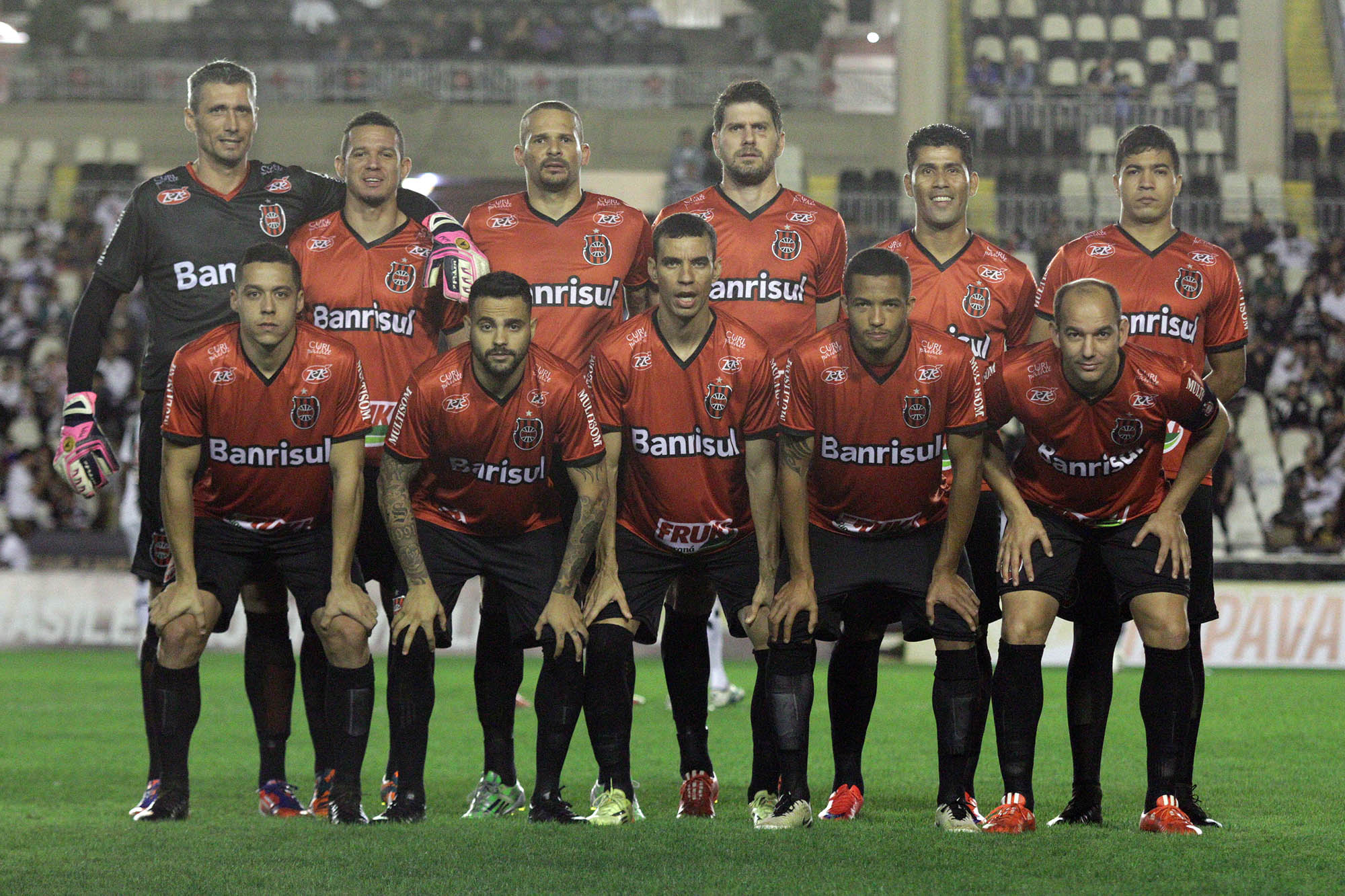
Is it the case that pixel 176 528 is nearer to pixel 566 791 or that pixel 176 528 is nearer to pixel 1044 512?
pixel 566 791

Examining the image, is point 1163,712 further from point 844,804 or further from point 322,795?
point 322,795

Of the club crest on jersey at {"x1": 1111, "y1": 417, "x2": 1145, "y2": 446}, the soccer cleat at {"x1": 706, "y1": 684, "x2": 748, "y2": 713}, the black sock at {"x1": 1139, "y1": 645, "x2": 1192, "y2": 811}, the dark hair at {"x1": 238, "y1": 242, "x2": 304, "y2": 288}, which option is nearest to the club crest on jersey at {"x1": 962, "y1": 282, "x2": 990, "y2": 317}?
the club crest on jersey at {"x1": 1111, "y1": 417, "x2": 1145, "y2": 446}

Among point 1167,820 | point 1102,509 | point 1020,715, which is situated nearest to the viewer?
point 1167,820

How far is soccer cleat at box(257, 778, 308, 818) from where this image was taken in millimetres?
6387

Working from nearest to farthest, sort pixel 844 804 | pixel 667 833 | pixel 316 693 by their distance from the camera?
pixel 667 833 → pixel 844 804 → pixel 316 693

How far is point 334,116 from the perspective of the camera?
2420cm

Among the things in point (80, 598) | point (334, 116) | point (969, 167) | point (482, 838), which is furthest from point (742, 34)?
point (482, 838)

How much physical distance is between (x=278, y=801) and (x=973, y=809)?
8.69ft

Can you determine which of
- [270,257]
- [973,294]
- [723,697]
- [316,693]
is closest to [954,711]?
[973,294]

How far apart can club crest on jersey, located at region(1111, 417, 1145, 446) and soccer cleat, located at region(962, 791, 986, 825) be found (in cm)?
134

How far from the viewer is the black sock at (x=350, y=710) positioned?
5957 mm

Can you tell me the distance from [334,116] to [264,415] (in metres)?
19.1

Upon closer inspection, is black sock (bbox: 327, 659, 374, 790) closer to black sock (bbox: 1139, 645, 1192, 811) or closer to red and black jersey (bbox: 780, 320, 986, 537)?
red and black jersey (bbox: 780, 320, 986, 537)

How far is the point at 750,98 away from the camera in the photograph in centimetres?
646
